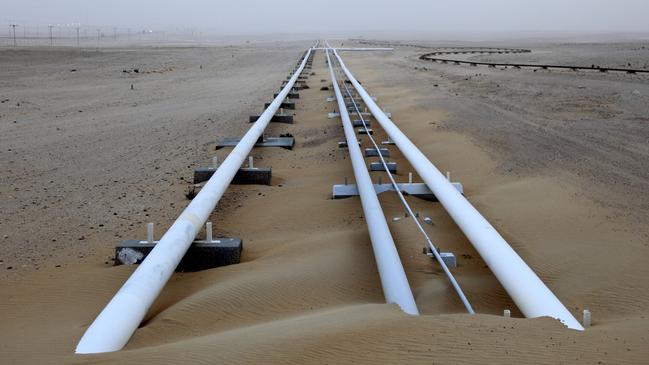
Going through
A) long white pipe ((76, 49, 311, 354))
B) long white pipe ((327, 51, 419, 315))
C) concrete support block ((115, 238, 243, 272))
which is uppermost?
long white pipe ((327, 51, 419, 315))

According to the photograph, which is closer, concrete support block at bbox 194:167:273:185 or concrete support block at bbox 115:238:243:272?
concrete support block at bbox 115:238:243:272

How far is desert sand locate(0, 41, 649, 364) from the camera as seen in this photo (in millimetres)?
3217

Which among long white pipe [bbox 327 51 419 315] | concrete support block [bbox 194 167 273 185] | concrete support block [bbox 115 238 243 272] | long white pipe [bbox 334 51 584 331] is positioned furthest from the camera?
concrete support block [bbox 194 167 273 185]

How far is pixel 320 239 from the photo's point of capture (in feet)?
18.0

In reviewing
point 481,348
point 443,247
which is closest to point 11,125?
point 443,247

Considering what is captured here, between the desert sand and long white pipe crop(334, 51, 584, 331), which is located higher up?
long white pipe crop(334, 51, 584, 331)

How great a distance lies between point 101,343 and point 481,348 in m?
1.64

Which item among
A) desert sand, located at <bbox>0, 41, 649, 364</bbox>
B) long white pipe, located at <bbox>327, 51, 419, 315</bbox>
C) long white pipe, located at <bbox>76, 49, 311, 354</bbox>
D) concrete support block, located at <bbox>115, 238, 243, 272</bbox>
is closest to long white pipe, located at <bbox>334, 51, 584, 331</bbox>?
desert sand, located at <bbox>0, 41, 649, 364</bbox>

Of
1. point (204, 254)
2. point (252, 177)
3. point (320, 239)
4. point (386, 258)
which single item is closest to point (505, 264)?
point (386, 258)

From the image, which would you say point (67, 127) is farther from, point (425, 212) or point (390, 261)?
point (390, 261)

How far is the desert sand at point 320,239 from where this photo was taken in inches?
127

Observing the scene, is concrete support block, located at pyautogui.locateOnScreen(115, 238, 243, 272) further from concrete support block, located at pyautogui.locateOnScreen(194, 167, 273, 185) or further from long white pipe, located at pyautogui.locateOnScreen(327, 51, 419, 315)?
concrete support block, located at pyautogui.locateOnScreen(194, 167, 273, 185)

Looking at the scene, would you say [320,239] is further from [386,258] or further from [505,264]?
[505,264]

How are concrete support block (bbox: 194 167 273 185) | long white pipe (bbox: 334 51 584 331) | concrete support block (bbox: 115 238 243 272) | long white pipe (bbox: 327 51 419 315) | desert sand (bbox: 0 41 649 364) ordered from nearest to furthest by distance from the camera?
1. desert sand (bbox: 0 41 649 364)
2. long white pipe (bbox: 334 51 584 331)
3. long white pipe (bbox: 327 51 419 315)
4. concrete support block (bbox: 115 238 243 272)
5. concrete support block (bbox: 194 167 273 185)
